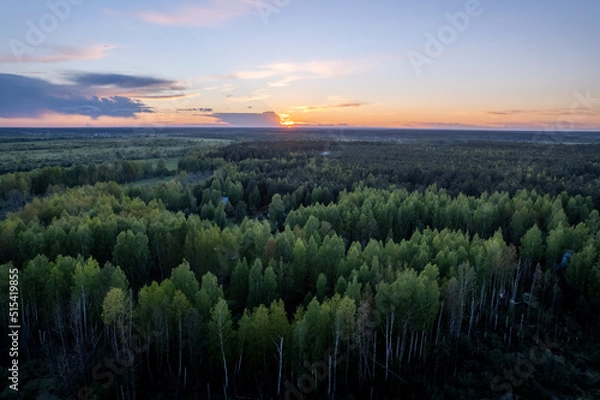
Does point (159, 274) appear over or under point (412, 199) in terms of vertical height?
under

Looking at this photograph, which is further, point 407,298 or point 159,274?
point 159,274

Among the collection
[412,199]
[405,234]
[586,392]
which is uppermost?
[412,199]

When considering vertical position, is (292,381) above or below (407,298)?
below

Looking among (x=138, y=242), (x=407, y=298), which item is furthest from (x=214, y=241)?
(x=407, y=298)

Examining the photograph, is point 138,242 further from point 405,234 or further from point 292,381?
point 405,234

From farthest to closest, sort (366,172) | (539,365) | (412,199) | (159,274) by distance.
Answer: (366,172)
(412,199)
(159,274)
(539,365)

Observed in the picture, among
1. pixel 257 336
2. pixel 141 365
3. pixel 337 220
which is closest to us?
pixel 257 336

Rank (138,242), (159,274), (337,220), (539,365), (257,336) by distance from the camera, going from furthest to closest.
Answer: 1. (337,220)
2. (159,274)
3. (138,242)
4. (539,365)
5. (257,336)

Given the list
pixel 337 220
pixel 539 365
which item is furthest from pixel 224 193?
pixel 539 365

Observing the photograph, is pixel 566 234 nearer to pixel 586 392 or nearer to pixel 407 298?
pixel 586 392
